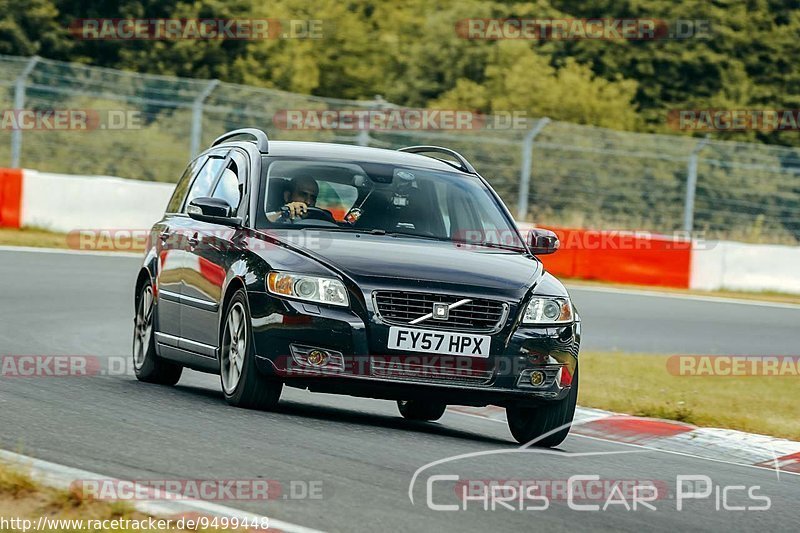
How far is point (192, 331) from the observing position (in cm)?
980

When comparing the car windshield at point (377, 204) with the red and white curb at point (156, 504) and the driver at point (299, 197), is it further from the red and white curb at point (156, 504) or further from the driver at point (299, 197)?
the red and white curb at point (156, 504)

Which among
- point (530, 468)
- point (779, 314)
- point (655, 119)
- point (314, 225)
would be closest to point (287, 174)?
point (314, 225)

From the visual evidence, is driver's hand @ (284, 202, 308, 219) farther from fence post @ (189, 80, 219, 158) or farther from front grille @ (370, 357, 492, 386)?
fence post @ (189, 80, 219, 158)

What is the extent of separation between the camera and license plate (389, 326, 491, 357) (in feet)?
27.6

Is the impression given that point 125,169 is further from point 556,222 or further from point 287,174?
point 287,174

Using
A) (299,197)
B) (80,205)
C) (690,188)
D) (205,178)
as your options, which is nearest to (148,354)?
(205,178)

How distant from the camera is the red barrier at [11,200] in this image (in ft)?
80.8

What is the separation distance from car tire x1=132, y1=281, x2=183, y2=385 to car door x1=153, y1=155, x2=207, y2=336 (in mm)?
189

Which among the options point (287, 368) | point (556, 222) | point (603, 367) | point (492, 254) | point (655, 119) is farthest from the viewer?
point (655, 119)

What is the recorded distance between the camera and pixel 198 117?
28109mm

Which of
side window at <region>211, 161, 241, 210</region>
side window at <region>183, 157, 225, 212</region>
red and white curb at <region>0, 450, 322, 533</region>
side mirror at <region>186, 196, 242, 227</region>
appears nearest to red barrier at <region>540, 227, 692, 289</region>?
side window at <region>183, 157, 225, 212</region>

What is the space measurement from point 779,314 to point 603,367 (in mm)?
8740

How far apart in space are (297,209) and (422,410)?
1736mm

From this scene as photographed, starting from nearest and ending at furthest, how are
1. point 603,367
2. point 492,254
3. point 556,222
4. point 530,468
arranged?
point 530,468
point 492,254
point 603,367
point 556,222
